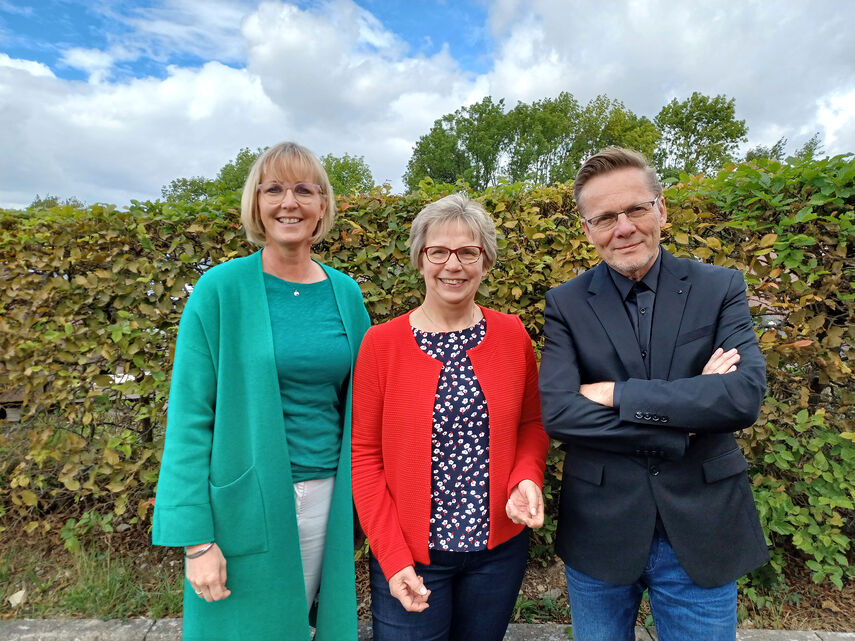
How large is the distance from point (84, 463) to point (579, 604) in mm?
3249

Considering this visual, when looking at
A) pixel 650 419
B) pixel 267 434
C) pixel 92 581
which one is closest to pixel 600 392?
pixel 650 419

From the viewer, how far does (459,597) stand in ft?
6.06

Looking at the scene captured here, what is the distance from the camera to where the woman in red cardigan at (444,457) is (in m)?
1.75

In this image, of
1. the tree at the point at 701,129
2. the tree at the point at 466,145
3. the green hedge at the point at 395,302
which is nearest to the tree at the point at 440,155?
the tree at the point at 466,145

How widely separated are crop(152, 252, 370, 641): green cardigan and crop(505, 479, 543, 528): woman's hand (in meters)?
0.81

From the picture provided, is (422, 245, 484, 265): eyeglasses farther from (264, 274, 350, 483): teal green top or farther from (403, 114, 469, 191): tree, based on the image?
(403, 114, 469, 191): tree

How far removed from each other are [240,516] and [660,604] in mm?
1513

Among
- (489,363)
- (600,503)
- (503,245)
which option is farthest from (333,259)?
(600,503)

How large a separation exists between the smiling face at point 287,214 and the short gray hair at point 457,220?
1.44 ft

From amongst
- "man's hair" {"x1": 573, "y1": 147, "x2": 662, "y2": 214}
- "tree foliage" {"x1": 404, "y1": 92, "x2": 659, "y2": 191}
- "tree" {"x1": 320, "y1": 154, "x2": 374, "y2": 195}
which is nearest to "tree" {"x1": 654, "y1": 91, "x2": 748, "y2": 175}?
"tree foliage" {"x1": 404, "y1": 92, "x2": 659, "y2": 191}

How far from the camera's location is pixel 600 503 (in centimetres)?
168

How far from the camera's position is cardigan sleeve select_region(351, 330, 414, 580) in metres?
1.75

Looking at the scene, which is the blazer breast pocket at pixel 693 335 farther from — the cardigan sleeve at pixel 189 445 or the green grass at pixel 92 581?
the green grass at pixel 92 581

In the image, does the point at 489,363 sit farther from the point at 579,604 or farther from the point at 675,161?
the point at 675,161
